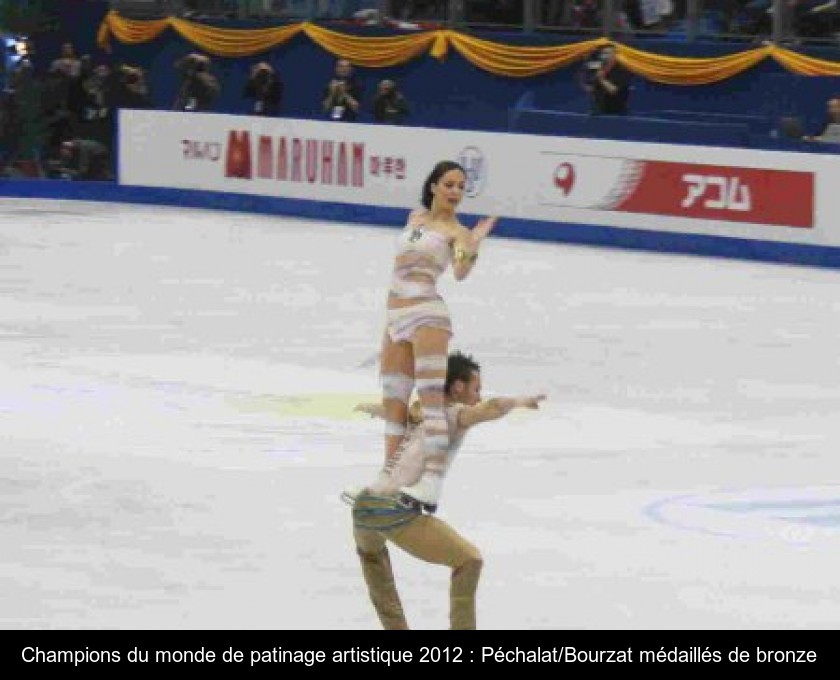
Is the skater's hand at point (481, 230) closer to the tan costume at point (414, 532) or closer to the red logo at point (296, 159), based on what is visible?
the tan costume at point (414, 532)

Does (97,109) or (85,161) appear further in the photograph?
(97,109)

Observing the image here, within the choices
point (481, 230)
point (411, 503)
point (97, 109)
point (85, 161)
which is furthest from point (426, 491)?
point (97, 109)

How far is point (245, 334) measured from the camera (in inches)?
816

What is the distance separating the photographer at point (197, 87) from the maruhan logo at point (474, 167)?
8000 mm

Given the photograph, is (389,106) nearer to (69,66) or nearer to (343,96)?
(343,96)

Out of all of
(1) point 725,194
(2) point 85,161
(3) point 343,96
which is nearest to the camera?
(1) point 725,194

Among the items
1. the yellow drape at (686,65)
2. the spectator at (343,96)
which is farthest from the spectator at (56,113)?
the yellow drape at (686,65)

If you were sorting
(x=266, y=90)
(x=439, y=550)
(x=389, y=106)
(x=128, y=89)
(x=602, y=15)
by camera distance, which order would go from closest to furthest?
(x=439, y=550) < (x=389, y=106) < (x=602, y=15) < (x=266, y=90) < (x=128, y=89)

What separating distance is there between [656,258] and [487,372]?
1040 cm

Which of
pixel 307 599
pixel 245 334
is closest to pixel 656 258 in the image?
pixel 245 334

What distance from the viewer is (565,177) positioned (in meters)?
30.2

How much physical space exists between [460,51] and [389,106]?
9.81 ft

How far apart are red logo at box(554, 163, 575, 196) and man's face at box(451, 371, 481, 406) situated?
2152cm
